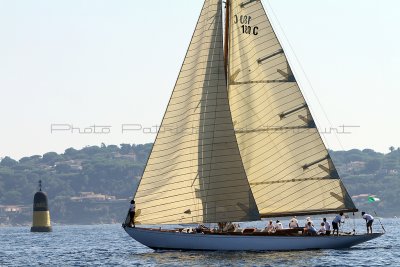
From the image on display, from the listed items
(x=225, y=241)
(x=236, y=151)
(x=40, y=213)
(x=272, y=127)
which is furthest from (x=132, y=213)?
(x=40, y=213)

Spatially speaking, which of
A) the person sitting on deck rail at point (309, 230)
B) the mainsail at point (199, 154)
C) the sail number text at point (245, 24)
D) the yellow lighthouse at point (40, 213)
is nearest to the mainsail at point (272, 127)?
the sail number text at point (245, 24)

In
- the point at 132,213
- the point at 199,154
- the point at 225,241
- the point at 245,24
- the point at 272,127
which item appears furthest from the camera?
the point at 272,127

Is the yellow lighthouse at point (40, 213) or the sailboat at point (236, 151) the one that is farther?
the yellow lighthouse at point (40, 213)

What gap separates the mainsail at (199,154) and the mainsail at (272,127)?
5.42ft

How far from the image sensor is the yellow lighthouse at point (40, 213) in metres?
134

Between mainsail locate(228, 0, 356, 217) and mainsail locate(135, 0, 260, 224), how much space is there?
165 centimetres

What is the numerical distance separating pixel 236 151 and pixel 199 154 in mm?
1918

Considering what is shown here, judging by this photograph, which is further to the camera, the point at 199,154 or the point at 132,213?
the point at 132,213

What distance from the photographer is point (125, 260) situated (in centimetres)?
5862

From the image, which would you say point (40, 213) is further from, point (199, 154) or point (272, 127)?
point (199, 154)

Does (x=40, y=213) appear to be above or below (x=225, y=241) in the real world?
above

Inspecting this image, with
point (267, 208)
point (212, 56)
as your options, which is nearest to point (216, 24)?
point (212, 56)

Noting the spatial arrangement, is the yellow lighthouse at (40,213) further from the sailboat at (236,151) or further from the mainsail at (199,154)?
the mainsail at (199,154)

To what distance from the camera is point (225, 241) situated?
56125mm
